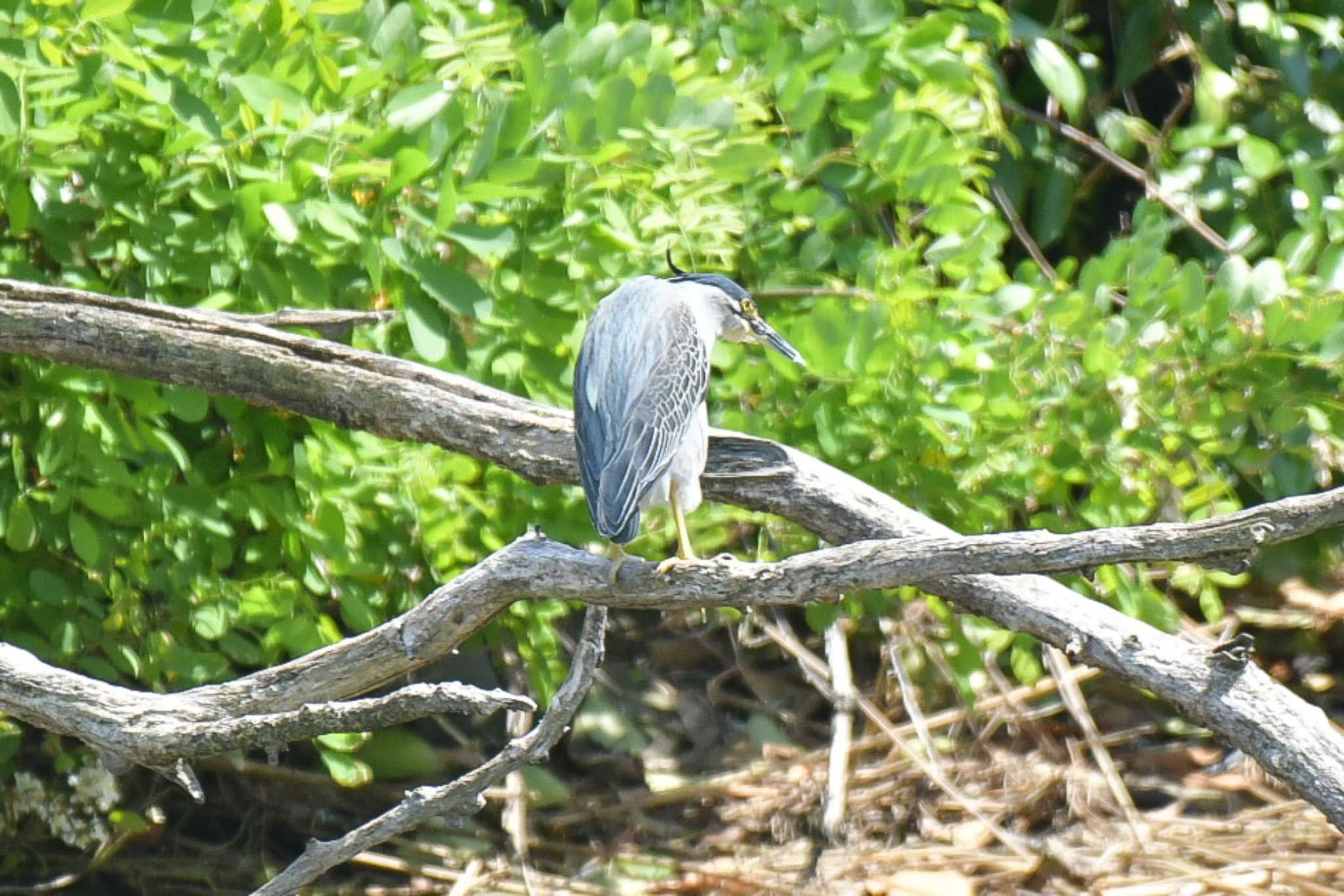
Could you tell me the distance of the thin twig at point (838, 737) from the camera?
3.89m

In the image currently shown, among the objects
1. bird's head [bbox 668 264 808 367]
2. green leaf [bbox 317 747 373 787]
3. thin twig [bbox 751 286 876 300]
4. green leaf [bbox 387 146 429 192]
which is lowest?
green leaf [bbox 317 747 373 787]

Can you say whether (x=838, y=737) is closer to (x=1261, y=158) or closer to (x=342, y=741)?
(x=342, y=741)

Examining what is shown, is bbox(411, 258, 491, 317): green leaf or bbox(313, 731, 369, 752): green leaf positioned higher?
bbox(411, 258, 491, 317): green leaf

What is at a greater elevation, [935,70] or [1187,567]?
[935,70]

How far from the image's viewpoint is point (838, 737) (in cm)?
399

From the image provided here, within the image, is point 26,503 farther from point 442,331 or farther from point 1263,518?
point 1263,518

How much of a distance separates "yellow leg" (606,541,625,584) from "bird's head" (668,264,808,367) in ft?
1.96

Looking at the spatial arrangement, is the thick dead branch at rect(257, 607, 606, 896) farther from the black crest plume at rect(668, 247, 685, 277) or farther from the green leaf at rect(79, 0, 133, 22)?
the green leaf at rect(79, 0, 133, 22)

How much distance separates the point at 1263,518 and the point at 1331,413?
155cm

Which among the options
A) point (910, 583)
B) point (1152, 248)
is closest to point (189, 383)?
point (910, 583)

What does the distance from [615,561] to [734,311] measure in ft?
2.17

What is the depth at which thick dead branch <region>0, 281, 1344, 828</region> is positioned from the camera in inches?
84.7

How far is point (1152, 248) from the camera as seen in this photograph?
3.47 metres

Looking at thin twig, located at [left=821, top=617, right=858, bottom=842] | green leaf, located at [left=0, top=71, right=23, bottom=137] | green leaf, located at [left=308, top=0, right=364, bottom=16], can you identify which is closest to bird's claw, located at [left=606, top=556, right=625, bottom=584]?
green leaf, located at [left=308, top=0, right=364, bottom=16]
